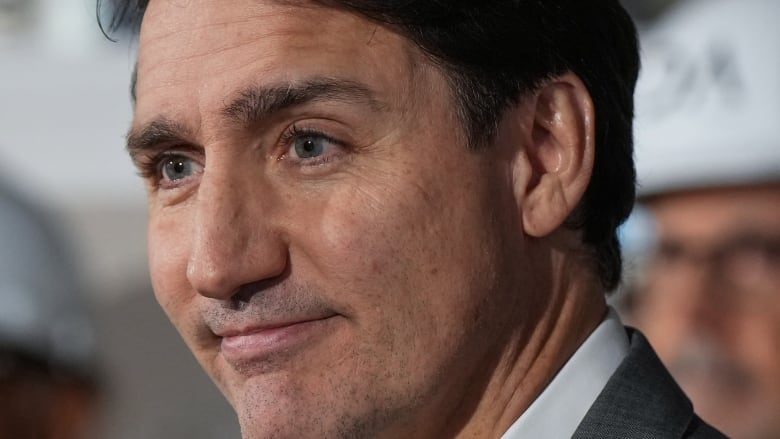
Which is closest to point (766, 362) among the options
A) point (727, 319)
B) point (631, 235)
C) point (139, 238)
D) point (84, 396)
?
point (727, 319)

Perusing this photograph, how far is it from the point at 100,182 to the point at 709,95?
2.51 m

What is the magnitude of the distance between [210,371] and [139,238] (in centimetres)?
365

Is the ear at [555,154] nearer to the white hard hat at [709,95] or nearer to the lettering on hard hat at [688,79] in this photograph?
the white hard hat at [709,95]

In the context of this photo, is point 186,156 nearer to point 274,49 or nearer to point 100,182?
point 274,49

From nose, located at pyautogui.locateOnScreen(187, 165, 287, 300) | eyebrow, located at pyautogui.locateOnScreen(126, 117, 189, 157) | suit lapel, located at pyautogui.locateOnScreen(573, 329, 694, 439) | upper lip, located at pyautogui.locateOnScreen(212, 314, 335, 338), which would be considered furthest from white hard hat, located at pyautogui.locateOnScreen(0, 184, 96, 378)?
suit lapel, located at pyautogui.locateOnScreen(573, 329, 694, 439)

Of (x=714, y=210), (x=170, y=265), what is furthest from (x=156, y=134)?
(x=714, y=210)

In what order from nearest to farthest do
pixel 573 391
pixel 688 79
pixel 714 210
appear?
pixel 573 391 → pixel 714 210 → pixel 688 79

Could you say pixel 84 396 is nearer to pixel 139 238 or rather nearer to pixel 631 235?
pixel 139 238

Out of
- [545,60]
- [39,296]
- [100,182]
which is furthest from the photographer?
[100,182]

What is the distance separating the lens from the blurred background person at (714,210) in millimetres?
4957

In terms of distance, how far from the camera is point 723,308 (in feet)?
16.5

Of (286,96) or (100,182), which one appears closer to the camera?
(286,96)

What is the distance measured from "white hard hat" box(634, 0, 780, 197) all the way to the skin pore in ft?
9.00

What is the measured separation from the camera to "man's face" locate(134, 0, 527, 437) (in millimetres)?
2426
